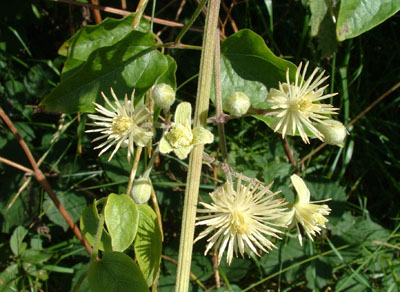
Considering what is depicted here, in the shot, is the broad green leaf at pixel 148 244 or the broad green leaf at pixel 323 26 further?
the broad green leaf at pixel 323 26

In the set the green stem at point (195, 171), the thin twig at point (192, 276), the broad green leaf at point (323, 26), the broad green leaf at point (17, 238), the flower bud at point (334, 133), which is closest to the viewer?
the green stem at point (195, 171)

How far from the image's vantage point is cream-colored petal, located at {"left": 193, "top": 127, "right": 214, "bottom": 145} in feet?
3.47

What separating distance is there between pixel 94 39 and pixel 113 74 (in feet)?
0.53

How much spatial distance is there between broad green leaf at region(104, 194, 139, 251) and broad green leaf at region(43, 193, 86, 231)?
83 centimetres

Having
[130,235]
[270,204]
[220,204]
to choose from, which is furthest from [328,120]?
[130,235]

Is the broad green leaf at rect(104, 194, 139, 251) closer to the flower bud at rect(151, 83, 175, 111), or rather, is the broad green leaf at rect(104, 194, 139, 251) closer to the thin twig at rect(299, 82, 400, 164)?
the flower bud at rect(151, 83, 175, 111)

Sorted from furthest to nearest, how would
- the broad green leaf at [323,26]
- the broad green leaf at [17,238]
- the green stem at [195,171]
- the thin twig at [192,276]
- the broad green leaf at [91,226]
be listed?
the broad green leaf at [17,238], the thin twig at [192,276], the broad green leaf at [323,26], the broad green leaf at [91,226], the green stem at [195,171]

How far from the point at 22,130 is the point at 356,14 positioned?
1.58 m

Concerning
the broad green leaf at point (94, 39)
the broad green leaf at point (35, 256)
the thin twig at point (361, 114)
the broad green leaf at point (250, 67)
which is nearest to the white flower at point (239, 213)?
the broad green leaf at point (250, 67)

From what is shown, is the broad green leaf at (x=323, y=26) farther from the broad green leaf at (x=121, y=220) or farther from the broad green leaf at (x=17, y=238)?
the broad green leaf at (x=17, y=238)

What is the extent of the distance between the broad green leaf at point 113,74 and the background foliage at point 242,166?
411 millimetres

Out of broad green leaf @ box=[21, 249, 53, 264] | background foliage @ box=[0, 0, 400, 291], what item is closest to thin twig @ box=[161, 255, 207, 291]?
background foliage @ box=[0, 0, 400, 291]

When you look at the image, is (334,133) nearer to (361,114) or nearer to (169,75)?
(169,75)

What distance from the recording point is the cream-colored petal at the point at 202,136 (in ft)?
3.47
